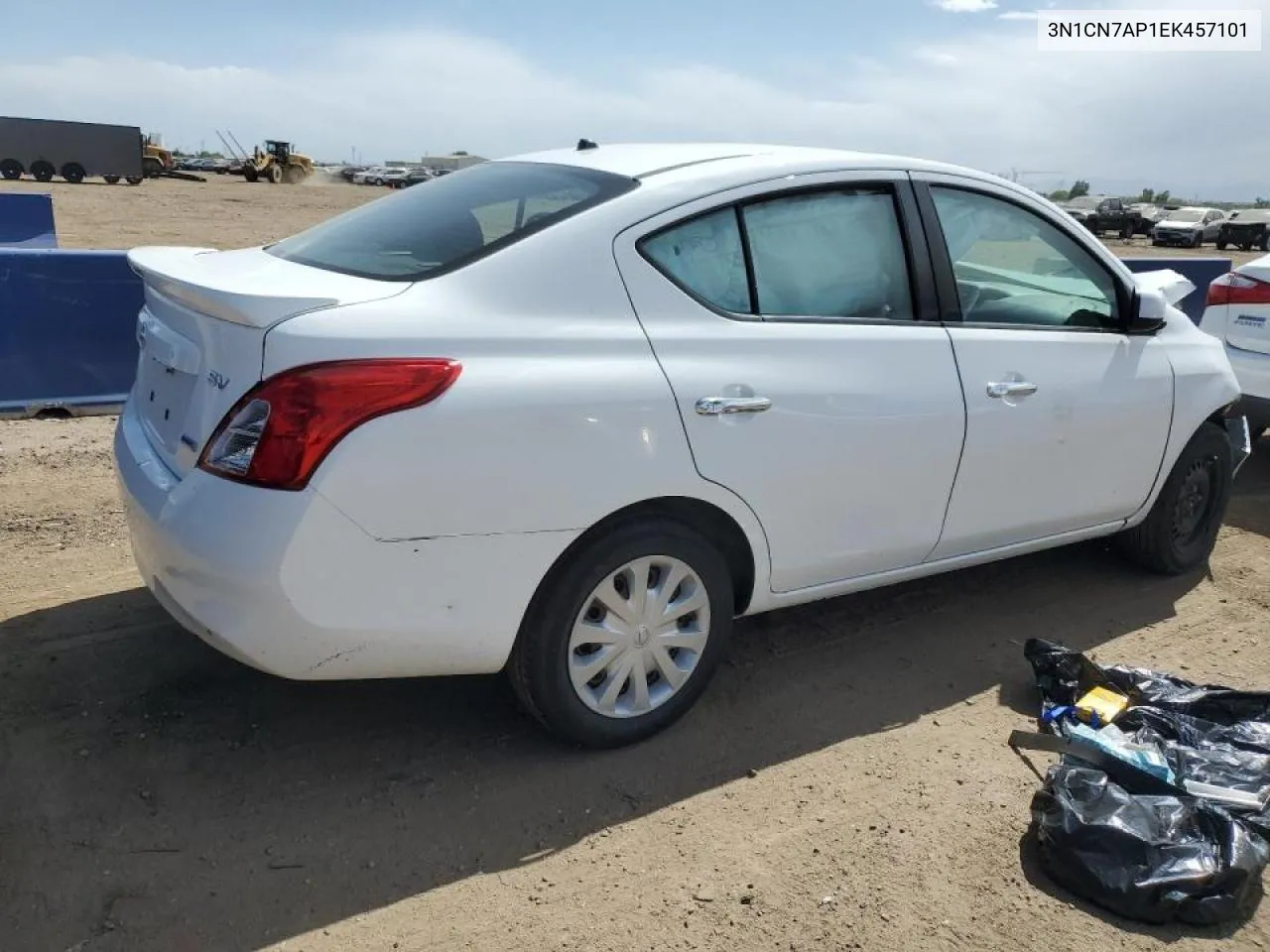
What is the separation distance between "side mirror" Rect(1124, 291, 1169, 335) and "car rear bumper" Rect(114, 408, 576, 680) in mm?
2615

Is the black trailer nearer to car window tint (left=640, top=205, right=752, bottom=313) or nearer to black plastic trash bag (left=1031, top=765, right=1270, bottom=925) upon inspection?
car window tint (left=640, top=205, right=752, bottom=313)

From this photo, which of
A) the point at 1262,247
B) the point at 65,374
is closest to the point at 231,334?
the point at 65,374

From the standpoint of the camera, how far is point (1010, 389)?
12.0ft

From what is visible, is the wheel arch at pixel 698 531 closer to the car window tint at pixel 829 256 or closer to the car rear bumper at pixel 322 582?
the car rear bumper at pixel 322 582

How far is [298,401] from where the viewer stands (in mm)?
2490

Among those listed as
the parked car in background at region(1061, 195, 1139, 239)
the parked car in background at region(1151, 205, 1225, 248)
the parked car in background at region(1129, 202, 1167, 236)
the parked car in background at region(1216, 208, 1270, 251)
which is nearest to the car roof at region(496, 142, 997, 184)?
the parked car in background at region(1151, 205, 1225, 248)

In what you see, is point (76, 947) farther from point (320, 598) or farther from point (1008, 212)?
point (1008, 212)

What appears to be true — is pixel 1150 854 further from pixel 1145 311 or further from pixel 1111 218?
pixel 1111 218

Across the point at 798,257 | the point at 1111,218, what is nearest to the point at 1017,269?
the point at 798,257

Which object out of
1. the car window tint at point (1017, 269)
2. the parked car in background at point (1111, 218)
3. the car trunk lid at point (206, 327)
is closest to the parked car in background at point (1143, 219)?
the parked car in background at point (1111, 218)

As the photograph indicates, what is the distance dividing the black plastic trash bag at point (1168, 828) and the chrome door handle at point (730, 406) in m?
1.31

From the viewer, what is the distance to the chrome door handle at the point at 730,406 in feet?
9.75

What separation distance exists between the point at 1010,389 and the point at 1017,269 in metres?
0.59

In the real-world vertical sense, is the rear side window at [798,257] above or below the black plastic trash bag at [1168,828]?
above
